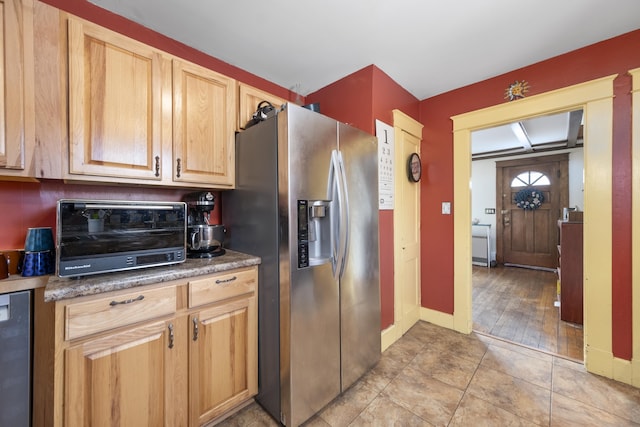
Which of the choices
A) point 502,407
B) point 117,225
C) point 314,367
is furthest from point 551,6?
point 117,225

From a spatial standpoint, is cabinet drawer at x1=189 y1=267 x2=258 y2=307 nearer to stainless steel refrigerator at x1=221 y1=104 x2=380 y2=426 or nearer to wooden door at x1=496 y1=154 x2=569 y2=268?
stainless steel refrigerator at x1=221 y1=104 x2=380 y2=426

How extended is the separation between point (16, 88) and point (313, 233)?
5.10 ft

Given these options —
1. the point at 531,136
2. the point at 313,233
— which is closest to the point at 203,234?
the point at 313,233

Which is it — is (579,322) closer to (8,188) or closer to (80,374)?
(80,374)

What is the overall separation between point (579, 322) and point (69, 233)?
4223 millimetres

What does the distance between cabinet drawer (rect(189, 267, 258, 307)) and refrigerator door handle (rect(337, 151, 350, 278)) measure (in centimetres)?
55

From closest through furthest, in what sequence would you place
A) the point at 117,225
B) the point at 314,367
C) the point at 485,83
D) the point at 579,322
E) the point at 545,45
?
the point at 117,225 → the point at 314,367 → the point at 545,45 → the point at 485,83 → the point at 579,322

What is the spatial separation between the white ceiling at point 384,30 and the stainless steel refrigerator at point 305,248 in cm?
71

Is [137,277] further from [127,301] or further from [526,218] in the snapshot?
[526,218]

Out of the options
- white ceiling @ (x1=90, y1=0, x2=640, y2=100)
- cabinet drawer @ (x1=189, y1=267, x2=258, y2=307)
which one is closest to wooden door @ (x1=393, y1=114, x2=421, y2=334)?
white ceiling @ (x1=90, y1=0, x2=640, y2=100)

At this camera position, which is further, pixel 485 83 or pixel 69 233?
pixel 485 83

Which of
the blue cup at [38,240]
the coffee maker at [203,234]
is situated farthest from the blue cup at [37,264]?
the coffee maker at [203,234]

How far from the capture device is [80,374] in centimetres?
103

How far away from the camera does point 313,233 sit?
1.62 m
